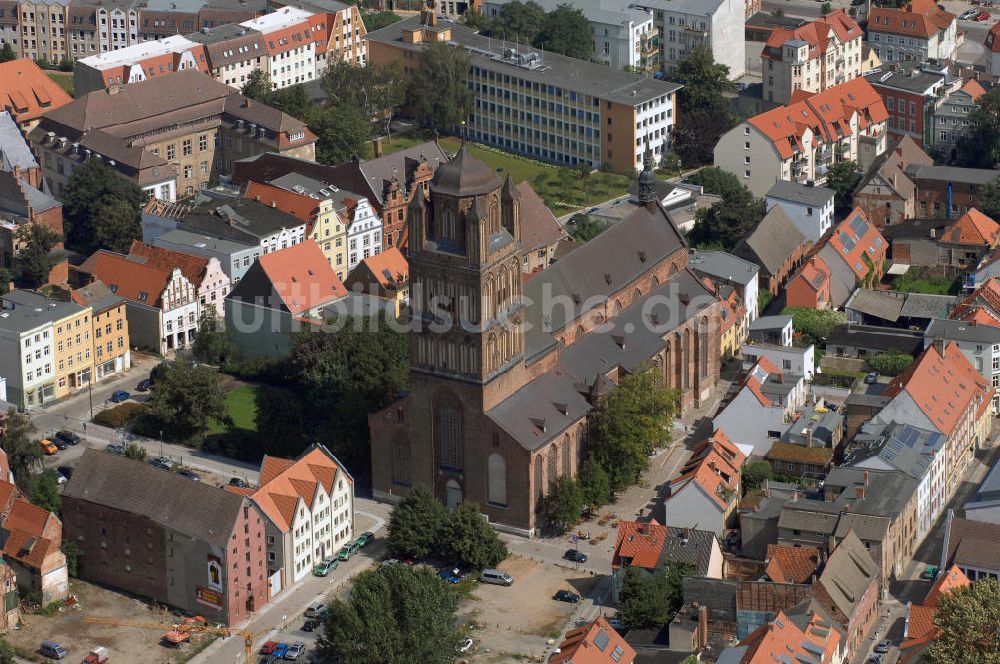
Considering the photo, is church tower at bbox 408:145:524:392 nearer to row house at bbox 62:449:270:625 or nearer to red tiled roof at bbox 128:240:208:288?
row house at bbox 62:449:270:625

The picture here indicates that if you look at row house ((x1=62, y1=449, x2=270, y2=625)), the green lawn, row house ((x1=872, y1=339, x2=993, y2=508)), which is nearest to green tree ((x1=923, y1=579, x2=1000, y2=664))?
row house ((x1=872, y1=339, x2=993, y2=508))

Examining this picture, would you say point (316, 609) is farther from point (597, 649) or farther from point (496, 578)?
point (597, 649)

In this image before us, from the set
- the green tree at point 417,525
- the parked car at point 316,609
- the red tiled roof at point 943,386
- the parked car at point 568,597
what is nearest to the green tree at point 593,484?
the parked car at point 568,597

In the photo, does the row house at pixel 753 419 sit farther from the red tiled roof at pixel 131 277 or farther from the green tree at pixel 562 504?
the red tiled roof at pixel 131 277

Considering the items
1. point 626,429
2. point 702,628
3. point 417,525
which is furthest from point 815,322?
point 702,628

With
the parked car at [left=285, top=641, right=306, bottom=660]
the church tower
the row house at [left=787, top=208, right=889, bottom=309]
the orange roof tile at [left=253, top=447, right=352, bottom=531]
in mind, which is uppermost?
the church tower

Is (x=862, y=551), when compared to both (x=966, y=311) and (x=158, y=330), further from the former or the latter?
(x=158, y=330)
